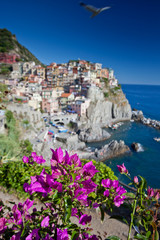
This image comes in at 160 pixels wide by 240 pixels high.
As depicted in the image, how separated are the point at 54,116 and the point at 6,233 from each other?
27.4 meters

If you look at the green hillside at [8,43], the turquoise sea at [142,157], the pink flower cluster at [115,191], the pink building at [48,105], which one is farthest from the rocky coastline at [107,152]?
the green hillside at [8,43]

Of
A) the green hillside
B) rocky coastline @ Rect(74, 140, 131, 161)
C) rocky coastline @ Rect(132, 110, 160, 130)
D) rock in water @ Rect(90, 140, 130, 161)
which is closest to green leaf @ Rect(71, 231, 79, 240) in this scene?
rocky coastline @ Rect(74, 140, 131, 161)

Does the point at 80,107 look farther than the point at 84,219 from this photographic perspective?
Yes

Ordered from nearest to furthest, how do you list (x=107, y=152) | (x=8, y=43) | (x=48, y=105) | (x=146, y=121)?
(x=107, y=152) < (x=48, y=105) < (x=146, y=121) < (x=8, y=43)

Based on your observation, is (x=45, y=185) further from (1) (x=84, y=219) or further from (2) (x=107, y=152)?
(2) (x=107, y=152)

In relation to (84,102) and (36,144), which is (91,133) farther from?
(36,144)

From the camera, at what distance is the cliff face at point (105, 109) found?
3281 centimetres

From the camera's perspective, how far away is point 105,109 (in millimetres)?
35844

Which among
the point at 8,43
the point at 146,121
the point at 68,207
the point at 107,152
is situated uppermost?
the point at 8,43

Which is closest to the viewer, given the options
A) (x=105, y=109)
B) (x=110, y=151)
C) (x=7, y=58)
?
(x=110, y=151)

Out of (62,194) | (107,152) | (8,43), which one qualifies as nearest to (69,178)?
(62,194)

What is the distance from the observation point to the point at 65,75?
4188 centimetres

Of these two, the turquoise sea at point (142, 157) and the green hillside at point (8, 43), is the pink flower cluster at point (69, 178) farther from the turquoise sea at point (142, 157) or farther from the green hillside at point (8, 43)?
the green hillside at point (8, 43)

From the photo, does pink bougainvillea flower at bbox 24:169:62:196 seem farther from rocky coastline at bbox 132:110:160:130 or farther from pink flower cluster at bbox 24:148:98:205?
rocky coastline at bbox 132:110:160:130
